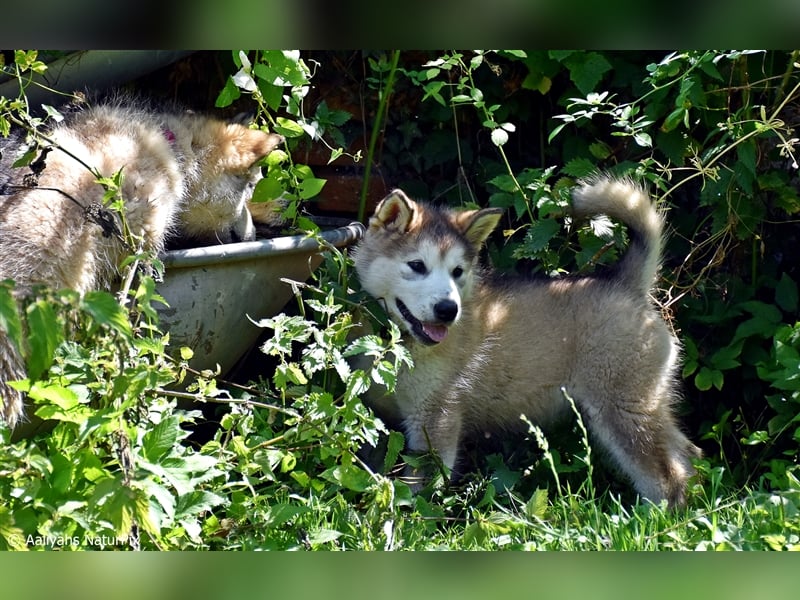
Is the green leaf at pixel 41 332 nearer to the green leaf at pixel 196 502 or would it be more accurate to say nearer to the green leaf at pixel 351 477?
the green leaf at pixel 196 502

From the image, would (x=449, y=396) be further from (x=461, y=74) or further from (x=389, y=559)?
(x=389, y=559)

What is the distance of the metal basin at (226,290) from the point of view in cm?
378

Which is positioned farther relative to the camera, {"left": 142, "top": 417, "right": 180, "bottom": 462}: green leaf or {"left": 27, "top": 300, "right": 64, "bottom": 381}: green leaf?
{"left": 142, "top": 417, "right": 180, "bottom": 462}: green leaf

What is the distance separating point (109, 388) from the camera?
8.95 ft

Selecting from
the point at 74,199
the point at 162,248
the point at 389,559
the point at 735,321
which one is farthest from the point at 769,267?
the point at 389,559

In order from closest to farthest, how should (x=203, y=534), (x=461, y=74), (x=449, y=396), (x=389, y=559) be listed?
(x=389, y=559) → (x=203, y=534) → (x=449, y=396) → (x=461, y=74)

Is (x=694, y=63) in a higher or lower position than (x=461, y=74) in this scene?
lower

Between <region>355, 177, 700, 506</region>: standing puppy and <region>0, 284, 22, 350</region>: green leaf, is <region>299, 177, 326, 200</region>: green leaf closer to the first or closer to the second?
<region>355, 177, 700, 506</region>: standing puppy

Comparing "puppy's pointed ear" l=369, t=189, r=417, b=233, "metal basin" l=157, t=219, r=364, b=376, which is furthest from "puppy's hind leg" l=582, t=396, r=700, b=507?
"metal basin" l=157, t=219, r=364, b=376

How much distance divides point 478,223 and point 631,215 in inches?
28.5

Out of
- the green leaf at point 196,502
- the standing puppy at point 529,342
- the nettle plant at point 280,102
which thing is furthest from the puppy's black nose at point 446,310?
the green leaf at point 196,502

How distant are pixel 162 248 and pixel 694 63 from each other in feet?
8.31

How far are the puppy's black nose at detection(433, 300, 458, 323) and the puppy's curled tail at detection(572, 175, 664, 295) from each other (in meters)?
0.82

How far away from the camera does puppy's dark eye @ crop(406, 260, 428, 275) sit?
4215 mm
